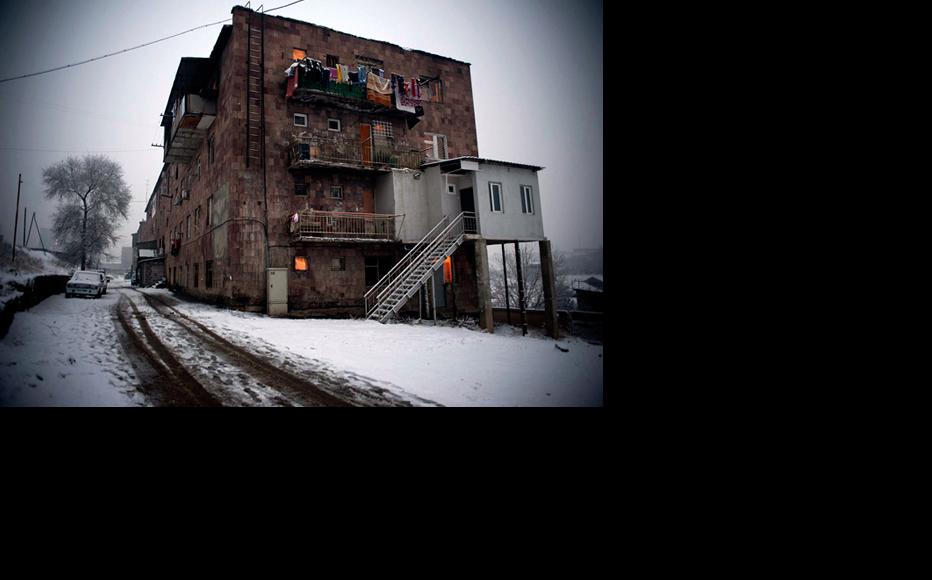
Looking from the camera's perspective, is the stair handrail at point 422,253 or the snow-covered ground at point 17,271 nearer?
the snow-covered ground at point 17,271

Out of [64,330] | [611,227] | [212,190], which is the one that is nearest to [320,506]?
[611,227]

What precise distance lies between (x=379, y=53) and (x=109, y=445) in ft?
66.8

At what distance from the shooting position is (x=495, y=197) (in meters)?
16.6

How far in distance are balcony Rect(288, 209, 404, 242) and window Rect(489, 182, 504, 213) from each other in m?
4.29

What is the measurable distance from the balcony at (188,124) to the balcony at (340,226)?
693 cm

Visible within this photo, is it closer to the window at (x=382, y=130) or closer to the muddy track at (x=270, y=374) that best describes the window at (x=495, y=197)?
the window at (x=382, y=130)

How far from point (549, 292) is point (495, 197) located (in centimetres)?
487

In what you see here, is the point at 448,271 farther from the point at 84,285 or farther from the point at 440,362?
the point at 84,285

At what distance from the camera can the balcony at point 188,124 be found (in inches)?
663

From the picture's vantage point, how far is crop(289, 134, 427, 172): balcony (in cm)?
1557

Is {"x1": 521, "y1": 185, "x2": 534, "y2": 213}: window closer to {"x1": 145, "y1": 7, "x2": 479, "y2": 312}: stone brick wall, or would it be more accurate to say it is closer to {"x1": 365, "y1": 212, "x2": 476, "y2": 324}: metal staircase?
{"x1": 365, "y1": 212, "x2": 476, "y2": 324}: metal staircase

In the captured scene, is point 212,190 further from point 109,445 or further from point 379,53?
point 109,445

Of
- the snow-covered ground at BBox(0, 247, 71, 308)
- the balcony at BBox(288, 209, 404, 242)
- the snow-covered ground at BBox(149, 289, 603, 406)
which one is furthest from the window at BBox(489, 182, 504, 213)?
the snow-covered ground at BBox(0, 247, 71, 308)

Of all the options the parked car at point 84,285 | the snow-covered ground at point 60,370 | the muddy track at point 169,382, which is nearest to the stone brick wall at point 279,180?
the parked car at point 84,285
